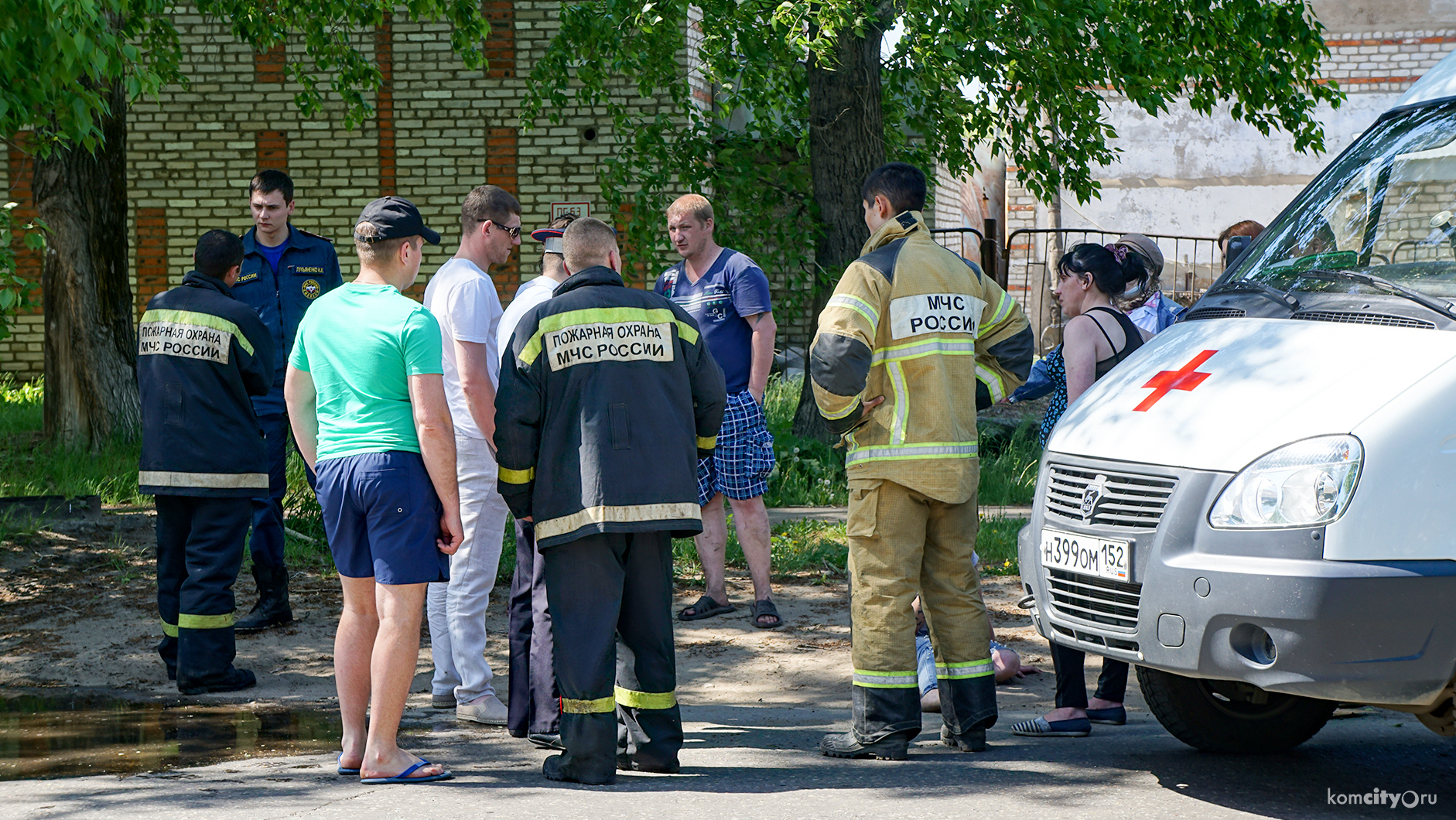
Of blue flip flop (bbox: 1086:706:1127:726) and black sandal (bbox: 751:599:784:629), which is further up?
black sandal (bbox: 751:599:784:629)

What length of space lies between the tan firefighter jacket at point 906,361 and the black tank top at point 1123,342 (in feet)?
1.77

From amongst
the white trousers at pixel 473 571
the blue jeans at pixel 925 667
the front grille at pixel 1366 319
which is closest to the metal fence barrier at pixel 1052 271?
the blue jeans at pixel 925 667

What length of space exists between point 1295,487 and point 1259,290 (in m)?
0.98

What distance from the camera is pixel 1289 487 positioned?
3.41m

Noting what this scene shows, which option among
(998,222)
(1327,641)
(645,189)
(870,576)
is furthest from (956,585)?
(998,222)

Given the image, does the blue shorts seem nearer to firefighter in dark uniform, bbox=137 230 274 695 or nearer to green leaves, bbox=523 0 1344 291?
firefighter in dark uniform, bbox=137 230 274 695

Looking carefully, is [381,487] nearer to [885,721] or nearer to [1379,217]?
[885,721]

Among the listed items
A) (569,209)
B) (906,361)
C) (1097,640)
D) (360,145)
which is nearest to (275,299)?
(906,361)

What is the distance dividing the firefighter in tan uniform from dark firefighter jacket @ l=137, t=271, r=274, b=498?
2640mm

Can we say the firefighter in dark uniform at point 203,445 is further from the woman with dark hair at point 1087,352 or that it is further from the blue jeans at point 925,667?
the woman with dark hair at point 1087,352

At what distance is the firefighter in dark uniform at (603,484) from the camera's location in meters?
4.16

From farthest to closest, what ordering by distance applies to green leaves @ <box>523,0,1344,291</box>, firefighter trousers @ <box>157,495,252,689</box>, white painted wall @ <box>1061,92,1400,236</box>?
white painted wall @ <box>1061,92,1400,236</box>, green leaves @ <box>523,0,1344,291</box>, firefighter trousers @ <box>157,495,252,689</box>

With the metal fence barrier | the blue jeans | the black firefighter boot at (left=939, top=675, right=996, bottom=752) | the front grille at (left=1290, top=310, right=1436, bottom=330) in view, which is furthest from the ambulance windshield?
the metal fence barrier

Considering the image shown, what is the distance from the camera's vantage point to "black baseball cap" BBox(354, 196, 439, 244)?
14.1 feet
